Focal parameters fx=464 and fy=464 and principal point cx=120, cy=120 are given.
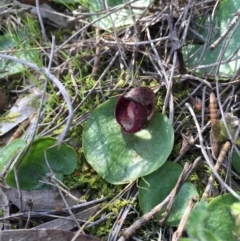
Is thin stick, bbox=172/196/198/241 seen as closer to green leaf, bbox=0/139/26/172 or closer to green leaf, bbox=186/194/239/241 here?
green leaf, bbox=186/194/239/241

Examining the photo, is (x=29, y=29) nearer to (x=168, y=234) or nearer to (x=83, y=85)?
(x=83, y=85)

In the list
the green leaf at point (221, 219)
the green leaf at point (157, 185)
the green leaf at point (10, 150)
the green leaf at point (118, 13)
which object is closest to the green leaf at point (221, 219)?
the green leaf at point (221, 219)

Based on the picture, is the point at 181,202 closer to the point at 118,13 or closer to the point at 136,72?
the point at 136,72

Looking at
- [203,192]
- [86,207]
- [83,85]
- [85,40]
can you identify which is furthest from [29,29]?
[203,192]

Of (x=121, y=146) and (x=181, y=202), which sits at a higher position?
(x=121, y=146)

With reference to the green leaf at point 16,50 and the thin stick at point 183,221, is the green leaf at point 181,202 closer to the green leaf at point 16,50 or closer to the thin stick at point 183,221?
the thin stick at point 183,221

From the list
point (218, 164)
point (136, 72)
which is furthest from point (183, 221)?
point (136, 72)
